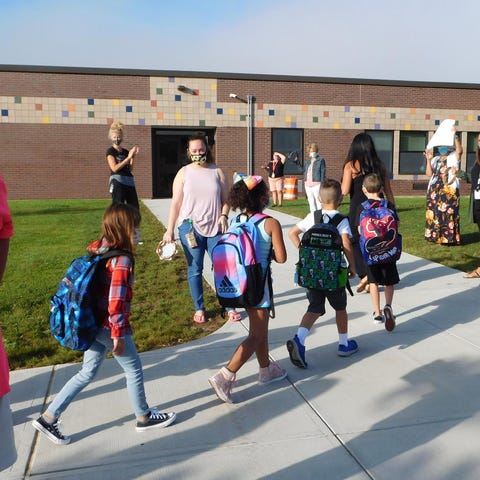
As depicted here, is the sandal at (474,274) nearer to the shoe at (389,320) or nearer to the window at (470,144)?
the shoe at (389,320)

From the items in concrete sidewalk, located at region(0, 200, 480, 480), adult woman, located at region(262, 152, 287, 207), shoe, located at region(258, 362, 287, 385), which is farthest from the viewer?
adult woman, located at region(262, 152, 287, 207)

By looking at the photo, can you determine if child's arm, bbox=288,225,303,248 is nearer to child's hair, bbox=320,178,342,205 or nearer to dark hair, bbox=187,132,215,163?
child's hair, bbox=320,178,342,205

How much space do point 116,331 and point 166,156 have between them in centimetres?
2060

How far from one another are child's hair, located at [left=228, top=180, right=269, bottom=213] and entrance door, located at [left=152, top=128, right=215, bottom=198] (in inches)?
758

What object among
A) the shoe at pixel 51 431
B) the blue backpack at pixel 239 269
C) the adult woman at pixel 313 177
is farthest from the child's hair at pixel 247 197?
the adult woman at pixel 313 177

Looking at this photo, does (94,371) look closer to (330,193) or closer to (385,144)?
(330,193)

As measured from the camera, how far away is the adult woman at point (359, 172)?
5570mm

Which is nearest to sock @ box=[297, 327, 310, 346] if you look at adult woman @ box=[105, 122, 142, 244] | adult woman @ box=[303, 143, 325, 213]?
adult woman @ box=[105, 122, 142, 244]

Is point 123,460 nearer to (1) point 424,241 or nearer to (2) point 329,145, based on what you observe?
(1) point 424,241

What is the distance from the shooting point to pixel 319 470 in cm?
278

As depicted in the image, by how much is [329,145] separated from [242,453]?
20878 mm

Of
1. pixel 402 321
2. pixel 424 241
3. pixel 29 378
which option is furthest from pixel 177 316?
pixel 424 241

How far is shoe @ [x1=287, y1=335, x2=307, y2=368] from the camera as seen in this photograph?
13.4 ft

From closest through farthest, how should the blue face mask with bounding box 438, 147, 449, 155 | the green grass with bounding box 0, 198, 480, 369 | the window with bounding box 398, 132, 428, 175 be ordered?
the green grass with bounding box 0, 198, 480, 369, the blue face mask with bounding box 438, 147, 449, 155, the window with bounding box 398, 132, 428, 175
